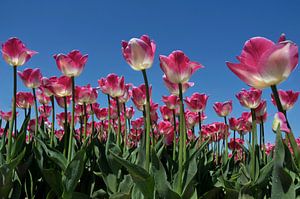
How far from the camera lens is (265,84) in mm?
1399

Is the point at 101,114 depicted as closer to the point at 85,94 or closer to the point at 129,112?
the point at 129,112

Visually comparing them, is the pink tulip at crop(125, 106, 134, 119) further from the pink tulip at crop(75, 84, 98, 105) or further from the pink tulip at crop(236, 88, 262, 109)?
the pink tulip at crop(236, 88, 262, 109)

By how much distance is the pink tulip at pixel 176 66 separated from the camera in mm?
2029

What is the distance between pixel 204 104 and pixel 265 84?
1811 millimetres

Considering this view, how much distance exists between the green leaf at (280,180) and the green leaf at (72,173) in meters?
1.12

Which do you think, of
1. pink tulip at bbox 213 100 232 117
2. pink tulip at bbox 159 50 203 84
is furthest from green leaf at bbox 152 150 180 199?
pink tulip at bbox 213 100 232 117

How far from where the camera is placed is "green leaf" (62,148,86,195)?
216 centimetres

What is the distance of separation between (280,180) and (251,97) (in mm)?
1259

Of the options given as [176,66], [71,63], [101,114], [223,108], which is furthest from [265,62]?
[101,114]

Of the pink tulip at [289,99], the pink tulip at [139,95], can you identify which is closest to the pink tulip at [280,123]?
the pink tulip at [289,99]

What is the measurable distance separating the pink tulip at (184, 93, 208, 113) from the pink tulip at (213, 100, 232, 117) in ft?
1.36

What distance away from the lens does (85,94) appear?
122 inches

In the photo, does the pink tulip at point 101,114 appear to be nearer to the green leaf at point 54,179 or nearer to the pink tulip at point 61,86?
the pink tulip at point 61,86

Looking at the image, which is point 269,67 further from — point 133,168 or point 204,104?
point 204,104
